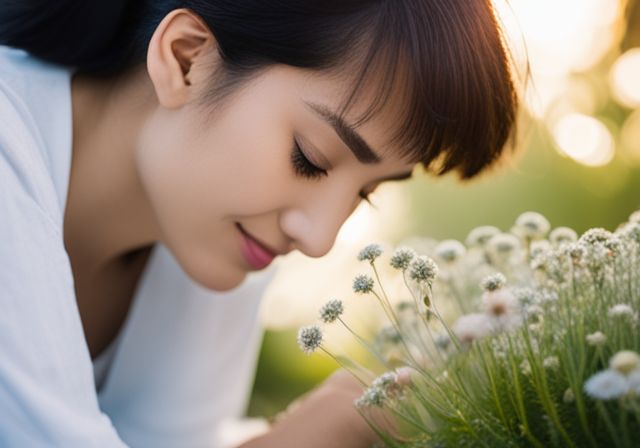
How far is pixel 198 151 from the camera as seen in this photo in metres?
1.07

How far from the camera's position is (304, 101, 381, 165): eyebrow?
96 cm

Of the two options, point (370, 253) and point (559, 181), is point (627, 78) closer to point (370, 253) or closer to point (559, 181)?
point (559, 181)

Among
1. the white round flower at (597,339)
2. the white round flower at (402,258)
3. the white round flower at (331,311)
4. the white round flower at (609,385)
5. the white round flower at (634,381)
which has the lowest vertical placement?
the white round flower at (331,311)

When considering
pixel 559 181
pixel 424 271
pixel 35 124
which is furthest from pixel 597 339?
pixel 559 181

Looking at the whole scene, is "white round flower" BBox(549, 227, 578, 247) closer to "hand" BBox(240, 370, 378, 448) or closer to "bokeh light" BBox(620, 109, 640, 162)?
"hand" BBox(240, 370, 378, 448)

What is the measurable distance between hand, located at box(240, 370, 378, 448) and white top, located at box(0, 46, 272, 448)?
22 cm

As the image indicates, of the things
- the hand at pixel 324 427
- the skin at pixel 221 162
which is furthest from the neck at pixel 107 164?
the hand at pixel 324 427

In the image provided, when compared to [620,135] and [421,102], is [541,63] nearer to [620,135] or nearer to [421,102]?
[620,135]

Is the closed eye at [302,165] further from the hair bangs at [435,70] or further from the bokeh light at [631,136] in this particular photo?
the bokeh light at [631,136]

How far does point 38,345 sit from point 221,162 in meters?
0.37

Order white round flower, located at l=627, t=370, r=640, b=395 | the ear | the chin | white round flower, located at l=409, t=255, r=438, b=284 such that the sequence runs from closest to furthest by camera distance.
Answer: white round flower, located at l=627, t=370, r=640, b=395
white round flower, located at l=409, t=255, r=438, b=284
the ear
the chin

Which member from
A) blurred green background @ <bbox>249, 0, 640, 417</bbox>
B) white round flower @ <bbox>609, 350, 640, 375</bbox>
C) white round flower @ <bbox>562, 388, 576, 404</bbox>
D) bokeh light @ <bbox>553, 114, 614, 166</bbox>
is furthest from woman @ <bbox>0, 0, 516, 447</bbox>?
bokeh light @ <bbox>553, 114, 614, 166</bbox>

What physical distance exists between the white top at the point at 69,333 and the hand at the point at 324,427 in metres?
0.22

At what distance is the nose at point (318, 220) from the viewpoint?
103 centimetres
